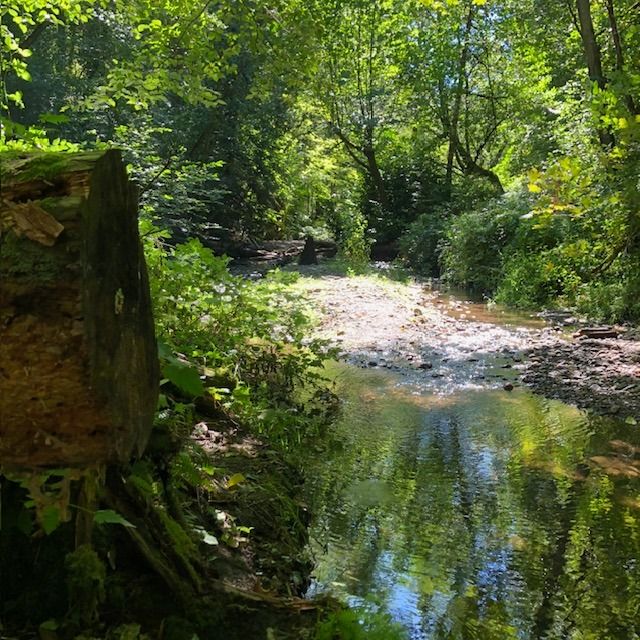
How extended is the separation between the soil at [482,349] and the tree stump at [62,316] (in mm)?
6168

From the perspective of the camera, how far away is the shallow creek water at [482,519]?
3.39 metres

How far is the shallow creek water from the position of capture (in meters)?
3.39

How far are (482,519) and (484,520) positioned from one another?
0.05 ft

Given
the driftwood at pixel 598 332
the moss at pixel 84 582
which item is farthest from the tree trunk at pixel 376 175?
the moss at pixel 84 582

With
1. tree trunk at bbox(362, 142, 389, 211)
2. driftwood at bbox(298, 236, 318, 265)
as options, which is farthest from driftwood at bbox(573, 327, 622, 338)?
tree trunk at bbox(362, 142, 389, 211)

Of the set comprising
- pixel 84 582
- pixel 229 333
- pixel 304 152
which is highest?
pixel 304 152

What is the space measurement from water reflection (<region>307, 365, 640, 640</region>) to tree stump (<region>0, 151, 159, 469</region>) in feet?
7.19

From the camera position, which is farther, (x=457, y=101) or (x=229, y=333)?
(x=457, y=101)

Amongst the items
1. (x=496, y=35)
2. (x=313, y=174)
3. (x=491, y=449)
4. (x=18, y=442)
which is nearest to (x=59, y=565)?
(x=18, y=442)

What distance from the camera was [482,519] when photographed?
446 cm

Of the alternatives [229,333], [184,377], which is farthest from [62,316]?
[229,333]

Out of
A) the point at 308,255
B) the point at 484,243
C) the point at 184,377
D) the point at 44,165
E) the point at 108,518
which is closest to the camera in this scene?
the point at 44,165

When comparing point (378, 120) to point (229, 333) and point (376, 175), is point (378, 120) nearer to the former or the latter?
point (376, 175)

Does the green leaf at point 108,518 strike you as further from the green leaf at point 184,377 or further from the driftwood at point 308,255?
the driftwood at point 308,255
